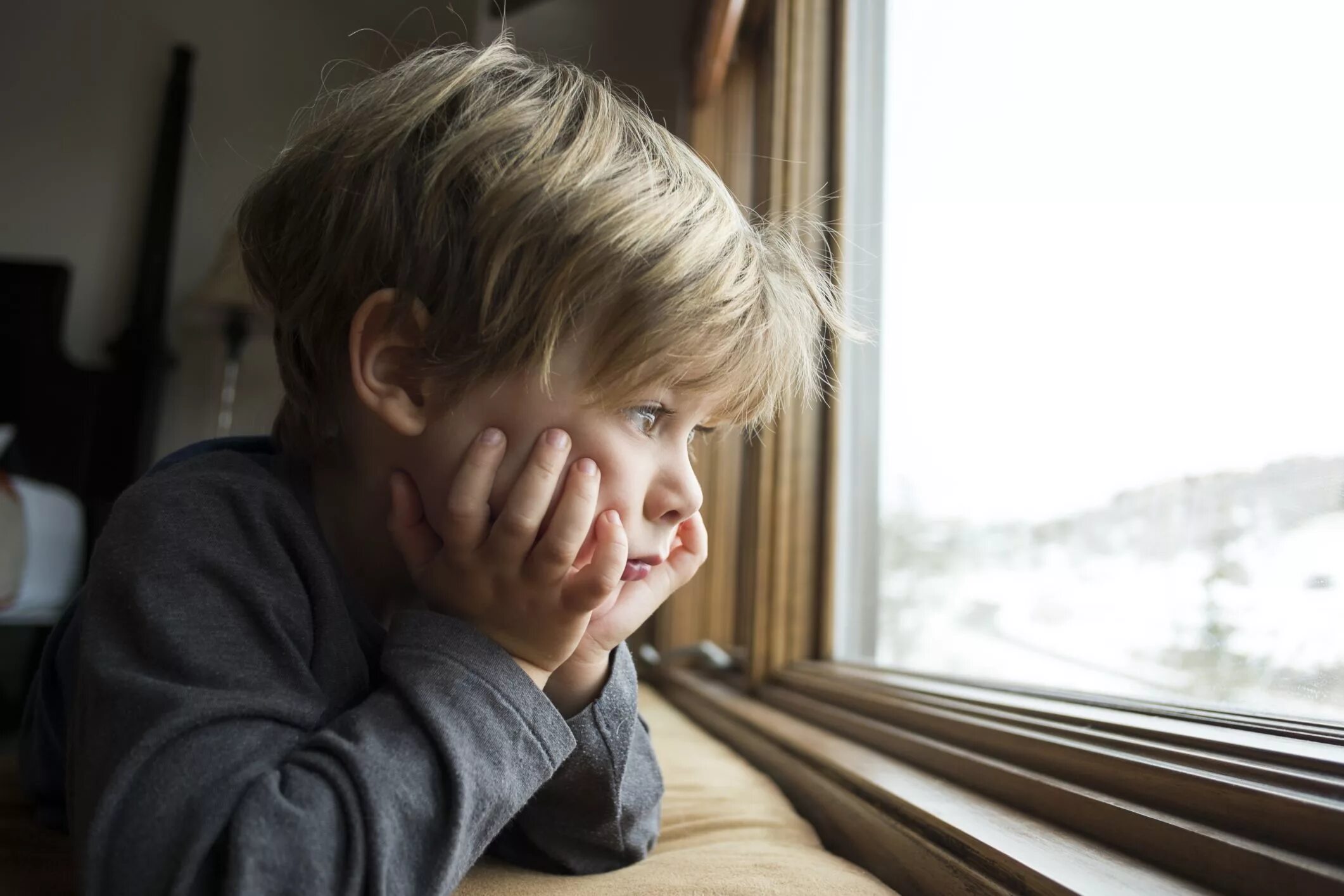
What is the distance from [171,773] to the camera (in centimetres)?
47

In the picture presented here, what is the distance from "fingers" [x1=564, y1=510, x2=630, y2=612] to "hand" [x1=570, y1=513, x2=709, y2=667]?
4 centimetres

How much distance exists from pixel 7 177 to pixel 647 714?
10.3ft

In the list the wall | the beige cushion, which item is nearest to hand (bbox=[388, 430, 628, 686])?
the beige cushion

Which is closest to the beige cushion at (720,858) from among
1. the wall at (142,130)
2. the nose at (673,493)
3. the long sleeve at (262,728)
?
the long sleeve at (262,728)

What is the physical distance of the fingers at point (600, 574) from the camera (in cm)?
57

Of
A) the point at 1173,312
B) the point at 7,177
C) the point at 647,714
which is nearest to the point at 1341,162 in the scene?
the point at 1173,312

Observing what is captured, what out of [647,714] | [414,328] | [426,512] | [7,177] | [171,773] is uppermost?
Result: [7,177]

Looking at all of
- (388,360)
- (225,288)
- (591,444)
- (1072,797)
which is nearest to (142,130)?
(225,288)

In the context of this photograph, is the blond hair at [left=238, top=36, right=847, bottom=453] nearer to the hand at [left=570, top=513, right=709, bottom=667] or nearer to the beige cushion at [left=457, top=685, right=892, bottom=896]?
the hand at [left=570, top=513, right=709, bottom=667]

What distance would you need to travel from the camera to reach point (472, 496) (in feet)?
1.91

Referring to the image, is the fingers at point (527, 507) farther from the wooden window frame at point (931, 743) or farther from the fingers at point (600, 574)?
the wooden window frame at point (931, 743)

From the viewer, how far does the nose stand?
2.10 feet

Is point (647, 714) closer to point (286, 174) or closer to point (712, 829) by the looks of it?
point (712, 829)

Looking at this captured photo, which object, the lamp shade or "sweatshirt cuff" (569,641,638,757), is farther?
the lamp shade
